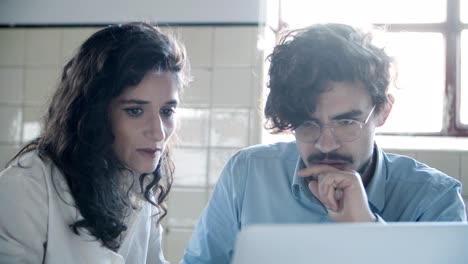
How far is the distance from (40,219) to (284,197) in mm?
578

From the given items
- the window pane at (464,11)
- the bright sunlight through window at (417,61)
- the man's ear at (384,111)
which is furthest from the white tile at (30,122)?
the window pane at (464,11)

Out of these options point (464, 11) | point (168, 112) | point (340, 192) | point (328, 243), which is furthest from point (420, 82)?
point (328, 243)

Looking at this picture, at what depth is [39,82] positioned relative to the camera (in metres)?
2.54

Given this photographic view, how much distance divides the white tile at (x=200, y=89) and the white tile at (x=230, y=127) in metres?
0.07

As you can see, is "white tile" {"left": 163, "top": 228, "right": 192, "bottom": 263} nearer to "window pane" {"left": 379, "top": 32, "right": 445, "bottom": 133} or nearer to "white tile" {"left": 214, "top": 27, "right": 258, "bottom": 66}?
"white tile" {"left": 214, "top": 27, "right": 258, "bottom": 66}

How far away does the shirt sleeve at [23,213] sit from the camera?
3.68 feet

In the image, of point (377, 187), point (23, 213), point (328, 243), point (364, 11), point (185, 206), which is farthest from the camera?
point (364, 11)

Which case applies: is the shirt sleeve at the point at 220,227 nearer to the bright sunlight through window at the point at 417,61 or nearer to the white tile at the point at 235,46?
the white tile at the point at 235,46

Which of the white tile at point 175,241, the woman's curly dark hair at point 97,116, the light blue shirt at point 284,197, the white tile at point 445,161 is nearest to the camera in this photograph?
the woman's curly dark hair at point 97,116

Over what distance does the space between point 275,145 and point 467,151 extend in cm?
110

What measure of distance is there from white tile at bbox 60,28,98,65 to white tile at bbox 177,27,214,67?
42cm

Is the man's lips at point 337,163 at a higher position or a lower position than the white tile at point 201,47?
lower

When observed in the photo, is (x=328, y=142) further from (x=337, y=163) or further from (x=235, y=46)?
(x=235, y=46)

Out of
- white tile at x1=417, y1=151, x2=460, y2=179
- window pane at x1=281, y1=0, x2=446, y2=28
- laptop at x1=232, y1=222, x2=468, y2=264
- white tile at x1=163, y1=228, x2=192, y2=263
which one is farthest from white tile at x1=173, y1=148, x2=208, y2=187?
laptop at x1=232, y1=222, x2=468, y2=264
